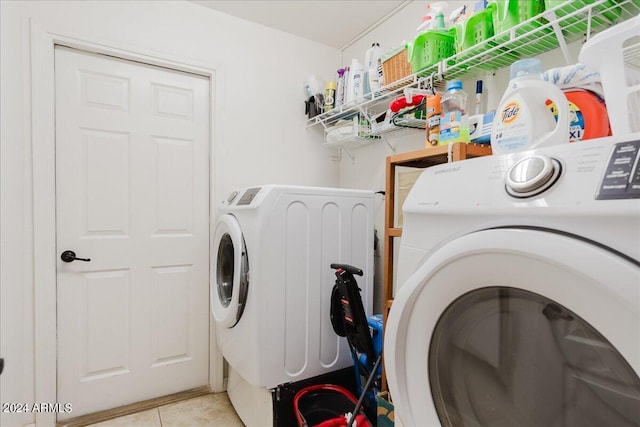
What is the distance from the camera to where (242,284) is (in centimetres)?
151

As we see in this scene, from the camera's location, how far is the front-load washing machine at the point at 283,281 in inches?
58.3

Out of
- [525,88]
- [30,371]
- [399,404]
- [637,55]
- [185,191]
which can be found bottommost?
[30,371]

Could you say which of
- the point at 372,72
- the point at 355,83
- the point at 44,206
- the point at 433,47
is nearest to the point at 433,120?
the point at 433,47

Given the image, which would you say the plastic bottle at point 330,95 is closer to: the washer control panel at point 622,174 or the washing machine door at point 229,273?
the washing machine door at point 229,273

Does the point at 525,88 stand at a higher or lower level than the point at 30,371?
higher

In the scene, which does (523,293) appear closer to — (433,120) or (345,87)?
(433,120)

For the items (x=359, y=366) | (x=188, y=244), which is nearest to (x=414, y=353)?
(x=359, y=366)

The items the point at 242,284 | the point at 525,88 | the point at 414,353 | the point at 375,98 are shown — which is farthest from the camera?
the point at 375,98

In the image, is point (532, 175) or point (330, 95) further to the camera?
point (330, 95)

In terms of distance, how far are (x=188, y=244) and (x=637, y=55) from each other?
7.21ft

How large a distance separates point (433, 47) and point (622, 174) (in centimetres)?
121

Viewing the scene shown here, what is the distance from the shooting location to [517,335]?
62 centimetres

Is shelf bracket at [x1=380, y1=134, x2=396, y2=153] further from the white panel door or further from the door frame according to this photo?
the door frame

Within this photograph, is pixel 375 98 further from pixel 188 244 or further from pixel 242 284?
pixel 188 244
